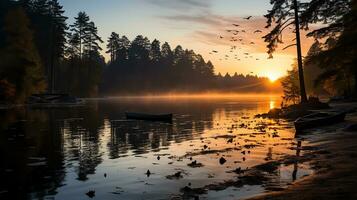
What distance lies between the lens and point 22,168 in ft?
62.5

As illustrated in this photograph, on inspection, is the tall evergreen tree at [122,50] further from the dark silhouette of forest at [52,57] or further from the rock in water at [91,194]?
the rock in water at [91,194]

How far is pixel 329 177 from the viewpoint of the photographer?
13703 mm

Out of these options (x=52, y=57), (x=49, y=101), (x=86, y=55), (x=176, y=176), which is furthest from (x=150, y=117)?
(x=86, y=55)

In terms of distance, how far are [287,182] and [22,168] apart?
39.6 ft

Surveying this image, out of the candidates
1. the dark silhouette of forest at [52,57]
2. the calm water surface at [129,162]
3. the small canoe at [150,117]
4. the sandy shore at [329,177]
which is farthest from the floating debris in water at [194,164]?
the dark silhouette of forest at [52,57]

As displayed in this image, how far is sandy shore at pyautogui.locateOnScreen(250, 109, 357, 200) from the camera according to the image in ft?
37.5

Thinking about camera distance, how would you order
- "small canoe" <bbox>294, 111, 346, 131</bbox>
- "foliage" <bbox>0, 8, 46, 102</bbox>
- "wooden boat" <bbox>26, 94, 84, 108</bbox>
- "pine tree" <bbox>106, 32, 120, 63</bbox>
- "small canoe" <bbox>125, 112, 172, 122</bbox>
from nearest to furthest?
1. "small canoe" <bbox>294, 111, 346, 131</bbox>
2. "small canoe" <bbox>125, 112, 172, 122</bbox>
3. "foliage" <bbox>0, 8, 46, 102</bbox>
4. "wooden boat" <bbox>26, 94, 84, 108</bbox>
5. "pine tree" <bbox>106, 32, 120, 63</bbox>

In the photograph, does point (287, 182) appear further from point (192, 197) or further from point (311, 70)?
point (311, 70)

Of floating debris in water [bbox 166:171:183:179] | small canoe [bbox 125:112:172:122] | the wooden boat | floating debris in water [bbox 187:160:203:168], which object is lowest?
floating debris in water [bbox 166:171:183:179]

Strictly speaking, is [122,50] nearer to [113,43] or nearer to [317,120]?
[113,43]

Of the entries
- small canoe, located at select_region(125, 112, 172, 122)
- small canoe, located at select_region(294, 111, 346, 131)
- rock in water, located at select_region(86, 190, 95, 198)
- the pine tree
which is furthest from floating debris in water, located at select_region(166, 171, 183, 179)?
the pine tree

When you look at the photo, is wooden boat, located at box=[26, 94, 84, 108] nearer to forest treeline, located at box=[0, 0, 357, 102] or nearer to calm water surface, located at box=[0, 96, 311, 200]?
forest treeline, located at box=[0, 0, 357, 102]

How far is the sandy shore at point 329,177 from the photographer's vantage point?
11.4 meters

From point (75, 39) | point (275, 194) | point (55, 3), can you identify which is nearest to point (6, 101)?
point (55, 3)
